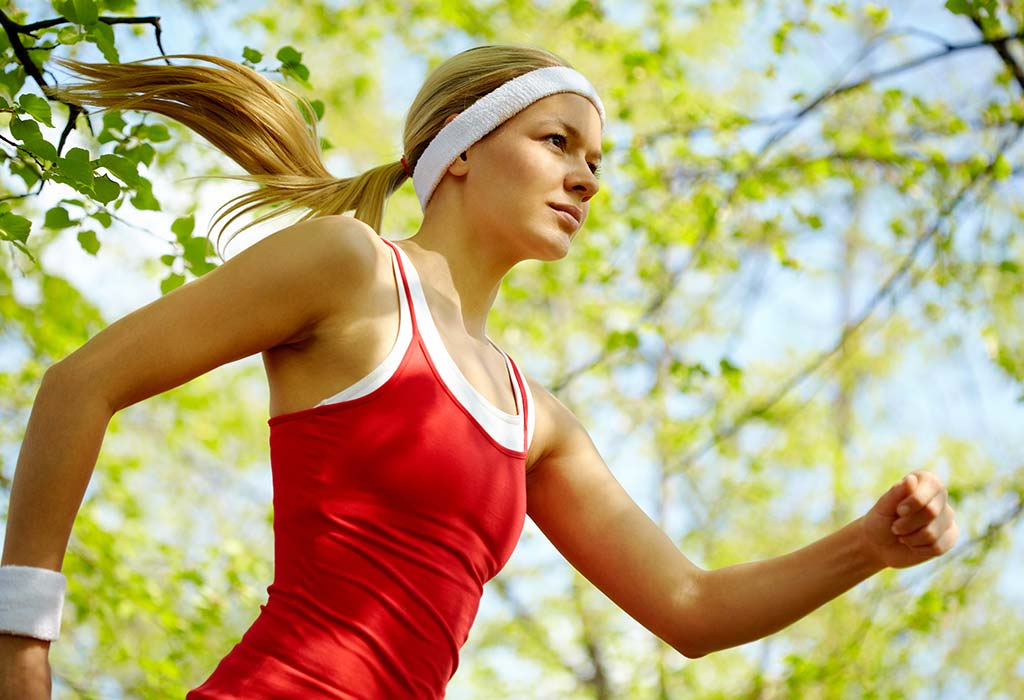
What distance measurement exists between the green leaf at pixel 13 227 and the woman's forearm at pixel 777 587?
111cm

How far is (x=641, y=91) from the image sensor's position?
805 centimetres

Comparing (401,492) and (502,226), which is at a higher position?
(502,226)

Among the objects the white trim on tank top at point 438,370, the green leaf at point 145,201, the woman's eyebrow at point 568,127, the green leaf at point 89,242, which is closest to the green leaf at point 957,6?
the woman's eyebrow at point 568,127

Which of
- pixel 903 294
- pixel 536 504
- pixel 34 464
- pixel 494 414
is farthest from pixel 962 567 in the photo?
pixel 34 464

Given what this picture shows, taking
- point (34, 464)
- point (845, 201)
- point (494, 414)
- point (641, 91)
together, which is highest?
point (641, 91)

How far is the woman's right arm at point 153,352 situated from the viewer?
131 centimetres

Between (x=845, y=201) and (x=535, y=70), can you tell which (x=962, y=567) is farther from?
(x=845, y=201)

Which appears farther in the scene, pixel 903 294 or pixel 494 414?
pixel 903 294

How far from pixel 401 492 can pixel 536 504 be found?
1.50 ft

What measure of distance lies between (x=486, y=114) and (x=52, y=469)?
85cm

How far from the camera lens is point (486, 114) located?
1819 mm

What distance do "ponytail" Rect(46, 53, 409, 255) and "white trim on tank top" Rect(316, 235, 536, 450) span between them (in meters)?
0.28

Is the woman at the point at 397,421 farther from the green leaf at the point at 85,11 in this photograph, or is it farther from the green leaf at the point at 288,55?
the green leaf at the point at 288,55

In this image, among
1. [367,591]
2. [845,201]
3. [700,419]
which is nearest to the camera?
[367,591]
